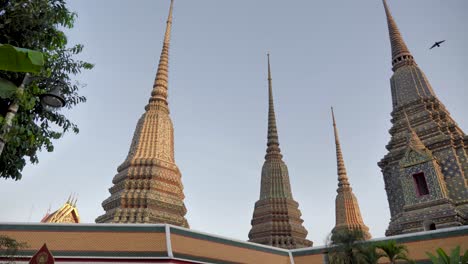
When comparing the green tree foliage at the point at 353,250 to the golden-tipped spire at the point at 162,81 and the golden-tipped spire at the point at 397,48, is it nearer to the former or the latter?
the golden-tipped spire at the point at 162,81

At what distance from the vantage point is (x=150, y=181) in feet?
66.6

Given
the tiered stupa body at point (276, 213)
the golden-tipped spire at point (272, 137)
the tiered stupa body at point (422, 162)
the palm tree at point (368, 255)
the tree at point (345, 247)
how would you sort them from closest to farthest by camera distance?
1. the palm tree at point (368, 255)
2. the tree at point (345, 247)
3. the tiered stupa body at point (422, 162)
4. the tiered stupa body at point (276, 213)
5. the golden-tipped spire at point (272, 137)

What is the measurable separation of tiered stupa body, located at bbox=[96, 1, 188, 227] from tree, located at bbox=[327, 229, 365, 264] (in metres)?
11.0

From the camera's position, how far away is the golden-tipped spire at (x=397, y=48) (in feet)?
85.9

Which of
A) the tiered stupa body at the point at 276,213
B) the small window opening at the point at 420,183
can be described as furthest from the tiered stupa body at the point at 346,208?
the small window opening at the point at 420,183

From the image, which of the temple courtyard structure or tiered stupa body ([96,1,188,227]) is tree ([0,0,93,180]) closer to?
the temple courtyard structure

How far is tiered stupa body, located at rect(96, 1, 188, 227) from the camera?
1931 centimetres

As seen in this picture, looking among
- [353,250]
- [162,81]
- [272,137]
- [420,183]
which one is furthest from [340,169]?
[353,250]

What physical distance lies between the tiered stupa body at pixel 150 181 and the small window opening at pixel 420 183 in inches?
500

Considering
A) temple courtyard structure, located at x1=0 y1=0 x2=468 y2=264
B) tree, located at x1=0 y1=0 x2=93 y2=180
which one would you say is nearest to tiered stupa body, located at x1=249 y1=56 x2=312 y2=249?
temple courtyard structure, located at x1=0 y1=0 x2=468 y2=264

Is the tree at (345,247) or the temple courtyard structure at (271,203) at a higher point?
the temple courtyard structure at (271,203)

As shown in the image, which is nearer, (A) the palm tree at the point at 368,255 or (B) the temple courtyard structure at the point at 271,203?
(A) the palm tree at the point at 368,255

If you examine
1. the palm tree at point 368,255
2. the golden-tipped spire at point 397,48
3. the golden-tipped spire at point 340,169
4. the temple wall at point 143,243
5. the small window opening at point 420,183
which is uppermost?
the golden-tipped spire at point 397,48

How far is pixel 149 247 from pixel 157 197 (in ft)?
30.2
